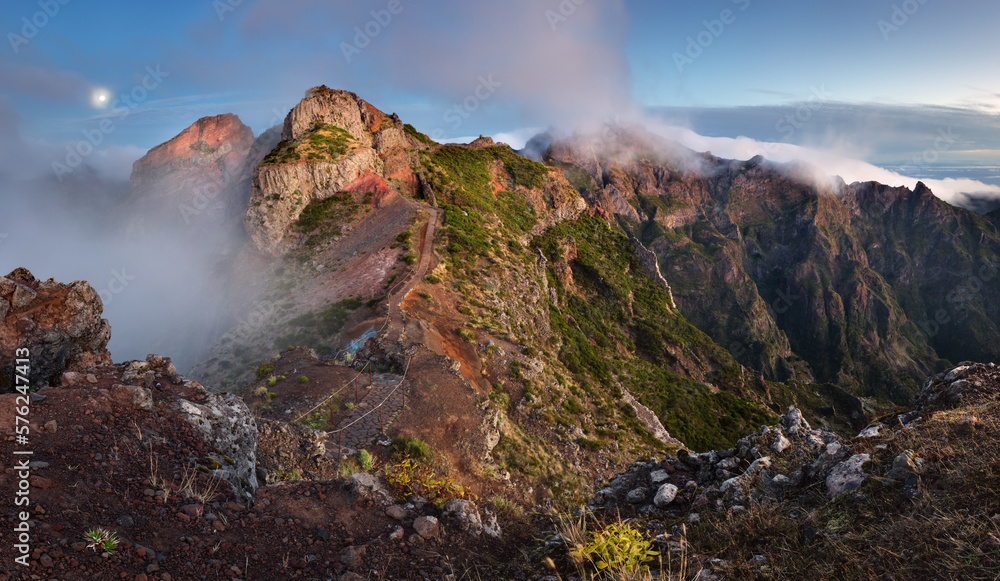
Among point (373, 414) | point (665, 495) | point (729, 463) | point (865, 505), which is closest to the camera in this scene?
point (865, 505)

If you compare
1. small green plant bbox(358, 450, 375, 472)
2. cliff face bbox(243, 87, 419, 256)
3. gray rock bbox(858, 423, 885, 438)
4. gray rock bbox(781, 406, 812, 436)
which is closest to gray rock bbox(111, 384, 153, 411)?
small green plant bbox(358, 450, 375, 472)

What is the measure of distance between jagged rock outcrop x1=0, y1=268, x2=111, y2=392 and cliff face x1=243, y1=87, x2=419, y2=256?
107ft

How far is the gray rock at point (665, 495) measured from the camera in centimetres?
761

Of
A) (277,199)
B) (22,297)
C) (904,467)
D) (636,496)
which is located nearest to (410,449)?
(636,496)

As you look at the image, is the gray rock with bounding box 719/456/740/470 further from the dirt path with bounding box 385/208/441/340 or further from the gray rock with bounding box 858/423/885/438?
the dirt path with bounding box 385/208/441/340

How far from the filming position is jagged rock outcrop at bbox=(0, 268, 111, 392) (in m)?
9.16

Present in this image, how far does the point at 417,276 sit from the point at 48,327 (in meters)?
22.5

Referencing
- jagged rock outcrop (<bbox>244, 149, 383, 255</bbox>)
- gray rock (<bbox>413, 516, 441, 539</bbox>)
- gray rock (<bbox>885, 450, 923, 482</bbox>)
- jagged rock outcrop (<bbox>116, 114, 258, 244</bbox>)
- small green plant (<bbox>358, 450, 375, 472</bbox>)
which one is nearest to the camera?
gray rock (<bbox>885, 450, 923, 482</bbox>)

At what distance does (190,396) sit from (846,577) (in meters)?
10.5

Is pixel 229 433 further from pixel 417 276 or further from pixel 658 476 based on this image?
pixel 417 276

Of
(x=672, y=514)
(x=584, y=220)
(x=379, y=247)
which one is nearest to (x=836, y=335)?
(x=584, y=220)

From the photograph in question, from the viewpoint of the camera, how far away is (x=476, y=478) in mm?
16359

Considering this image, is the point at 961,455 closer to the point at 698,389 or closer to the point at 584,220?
the point at 698,389

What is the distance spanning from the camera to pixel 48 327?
10008mm
